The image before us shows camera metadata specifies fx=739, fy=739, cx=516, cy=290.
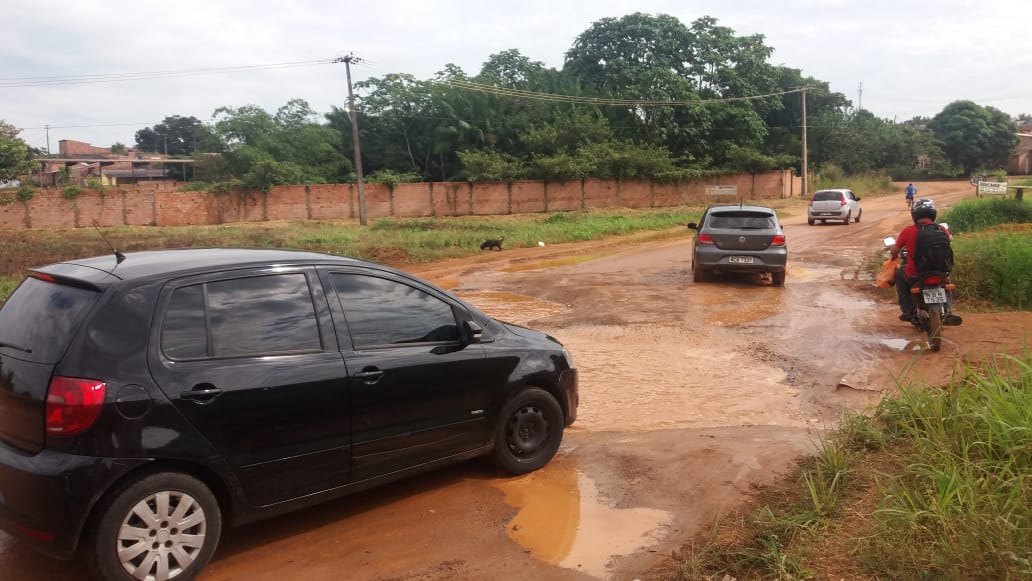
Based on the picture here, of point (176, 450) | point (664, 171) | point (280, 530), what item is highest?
point (664, 171)

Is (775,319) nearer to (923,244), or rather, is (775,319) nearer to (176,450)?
(923,244)

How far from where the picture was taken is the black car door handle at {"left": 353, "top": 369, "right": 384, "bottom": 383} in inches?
164

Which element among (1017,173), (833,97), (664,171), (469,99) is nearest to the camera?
(664,171)

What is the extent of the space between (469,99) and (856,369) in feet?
154

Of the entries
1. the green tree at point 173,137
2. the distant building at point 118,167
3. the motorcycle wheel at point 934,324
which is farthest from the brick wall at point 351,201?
the green tree at point 173,137

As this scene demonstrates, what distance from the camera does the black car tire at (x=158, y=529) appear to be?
11.0 ft

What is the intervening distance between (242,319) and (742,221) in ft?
37.8

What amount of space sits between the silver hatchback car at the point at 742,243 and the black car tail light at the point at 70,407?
11951mm

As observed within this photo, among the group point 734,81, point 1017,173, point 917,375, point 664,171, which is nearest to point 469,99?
point 664,171

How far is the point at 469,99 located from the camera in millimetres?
52219

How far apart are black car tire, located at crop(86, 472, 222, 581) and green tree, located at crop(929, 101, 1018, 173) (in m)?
80.4

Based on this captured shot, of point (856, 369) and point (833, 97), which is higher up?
point (833, 97)

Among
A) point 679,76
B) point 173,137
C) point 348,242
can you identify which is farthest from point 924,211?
point 173,137

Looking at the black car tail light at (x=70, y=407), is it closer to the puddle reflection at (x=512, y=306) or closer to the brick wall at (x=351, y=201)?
the puddle reflection at (x=512, y=306)
